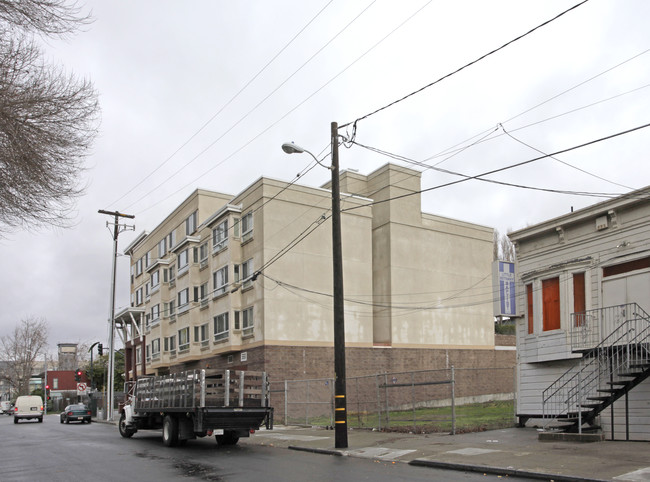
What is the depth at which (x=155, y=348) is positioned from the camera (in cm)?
5084

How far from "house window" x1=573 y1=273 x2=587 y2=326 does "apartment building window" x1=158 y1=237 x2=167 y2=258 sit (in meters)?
39.6

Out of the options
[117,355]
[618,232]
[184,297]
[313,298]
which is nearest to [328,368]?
[313,298]

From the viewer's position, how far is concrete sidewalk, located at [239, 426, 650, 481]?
453 inches

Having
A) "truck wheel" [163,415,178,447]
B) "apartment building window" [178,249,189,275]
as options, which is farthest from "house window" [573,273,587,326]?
"apartment building window" [178,249,189,275]

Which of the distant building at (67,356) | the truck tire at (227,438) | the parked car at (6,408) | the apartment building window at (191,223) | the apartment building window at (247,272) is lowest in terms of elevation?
the parked car at (6,408)

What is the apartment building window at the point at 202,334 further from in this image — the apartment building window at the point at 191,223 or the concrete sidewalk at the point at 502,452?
the concrete sidewalk at the point at 502,452

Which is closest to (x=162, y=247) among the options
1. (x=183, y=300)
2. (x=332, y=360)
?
(x=183, y=300)

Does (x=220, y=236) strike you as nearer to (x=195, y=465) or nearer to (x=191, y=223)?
(x=191, y=223)

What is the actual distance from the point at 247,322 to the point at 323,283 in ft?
16.2

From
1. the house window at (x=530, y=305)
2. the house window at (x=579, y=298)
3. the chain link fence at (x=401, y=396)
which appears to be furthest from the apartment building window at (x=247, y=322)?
the house window at (x=579, y=298)

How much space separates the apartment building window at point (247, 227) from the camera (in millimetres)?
37375

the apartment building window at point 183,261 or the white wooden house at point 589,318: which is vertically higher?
the apartment building window at point 183,261

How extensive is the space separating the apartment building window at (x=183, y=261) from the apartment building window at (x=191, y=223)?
1876mm

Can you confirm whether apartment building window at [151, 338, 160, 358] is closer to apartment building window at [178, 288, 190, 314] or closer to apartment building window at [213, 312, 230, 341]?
apartment building window at [178, 288, 190, 314]
